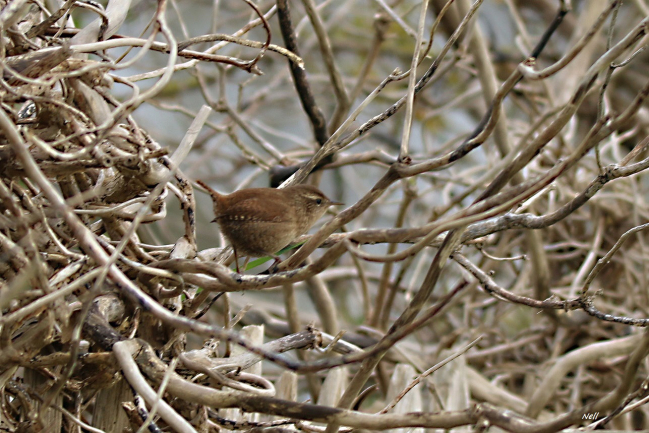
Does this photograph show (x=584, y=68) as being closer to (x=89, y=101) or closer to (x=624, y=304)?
(x=624, y=304)

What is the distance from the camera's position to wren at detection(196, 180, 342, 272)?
2068mm

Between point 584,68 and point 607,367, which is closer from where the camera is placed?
point 607,367

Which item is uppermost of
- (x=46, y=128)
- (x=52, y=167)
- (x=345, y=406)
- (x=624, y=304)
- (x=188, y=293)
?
(x=624, y=304)

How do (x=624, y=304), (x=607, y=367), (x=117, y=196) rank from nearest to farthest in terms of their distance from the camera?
(x=117, y=196) → (x=607, y=367) → (x=624, y=304)

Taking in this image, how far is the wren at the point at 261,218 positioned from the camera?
2068 millimetres

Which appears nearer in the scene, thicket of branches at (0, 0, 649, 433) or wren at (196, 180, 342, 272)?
thicket of branches at (0, 0, 649, 433)

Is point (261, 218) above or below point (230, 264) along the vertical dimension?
above

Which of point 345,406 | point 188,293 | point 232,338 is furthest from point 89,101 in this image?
point 345,406

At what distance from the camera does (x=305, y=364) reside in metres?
1.12

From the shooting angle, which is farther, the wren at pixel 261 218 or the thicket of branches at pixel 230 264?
the wren at pixel 261 218

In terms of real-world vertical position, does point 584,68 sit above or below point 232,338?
above

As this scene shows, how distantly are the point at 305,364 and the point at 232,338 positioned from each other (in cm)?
15

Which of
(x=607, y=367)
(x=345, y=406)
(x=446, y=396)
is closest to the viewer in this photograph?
(x=345, y=406)

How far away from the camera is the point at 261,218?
7.05 feet
